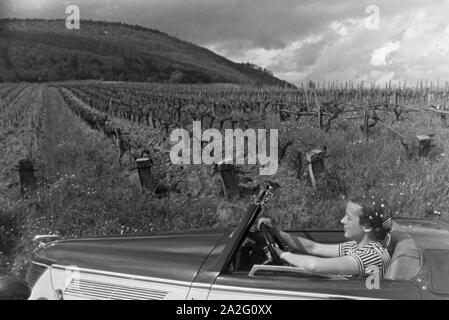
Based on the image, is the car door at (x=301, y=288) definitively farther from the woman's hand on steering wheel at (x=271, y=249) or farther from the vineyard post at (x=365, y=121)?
the vineyard post at (x=365, y=121)

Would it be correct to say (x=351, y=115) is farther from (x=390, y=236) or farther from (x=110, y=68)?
(x=390, y=236)

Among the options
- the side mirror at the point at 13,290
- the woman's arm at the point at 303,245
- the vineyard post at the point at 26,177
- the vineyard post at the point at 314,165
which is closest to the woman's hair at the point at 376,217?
the woman's arm at the point at 303,245

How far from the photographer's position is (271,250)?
2.52 m

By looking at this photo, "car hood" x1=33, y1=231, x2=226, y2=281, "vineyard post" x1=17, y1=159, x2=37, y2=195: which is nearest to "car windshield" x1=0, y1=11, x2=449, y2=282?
"vineyard post" x1=17, y1=159, x2=37, y2=195

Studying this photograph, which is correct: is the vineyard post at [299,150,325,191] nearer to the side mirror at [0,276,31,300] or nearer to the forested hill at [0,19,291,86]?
the forested hill at [0,19,291,86]

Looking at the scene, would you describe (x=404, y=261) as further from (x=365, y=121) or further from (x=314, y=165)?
(x=365, y=121)

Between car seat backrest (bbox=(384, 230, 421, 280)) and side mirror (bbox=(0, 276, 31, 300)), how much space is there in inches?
65.6

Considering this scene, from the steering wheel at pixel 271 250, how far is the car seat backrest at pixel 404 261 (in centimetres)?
56

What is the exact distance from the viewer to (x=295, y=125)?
17.4ft

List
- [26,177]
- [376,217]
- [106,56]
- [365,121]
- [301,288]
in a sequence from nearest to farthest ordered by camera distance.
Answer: [301,288] < [376,217] < [26,177] < [106,56] < [365,121]

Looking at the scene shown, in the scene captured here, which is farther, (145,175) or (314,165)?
(314,165)

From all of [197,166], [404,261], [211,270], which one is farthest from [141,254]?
[197,166]

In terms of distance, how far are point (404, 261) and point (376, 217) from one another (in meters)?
0.26

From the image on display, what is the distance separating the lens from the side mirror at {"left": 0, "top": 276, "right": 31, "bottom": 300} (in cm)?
221
